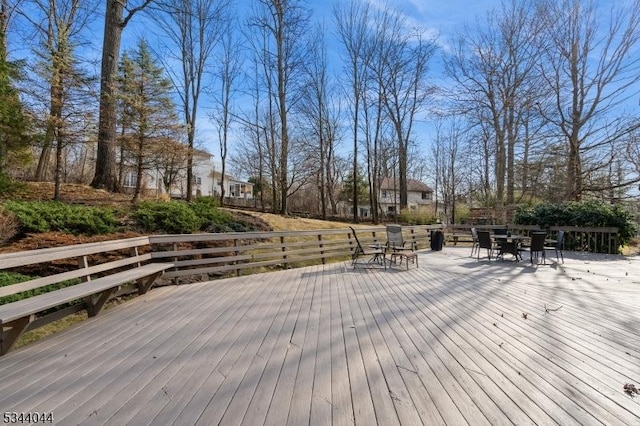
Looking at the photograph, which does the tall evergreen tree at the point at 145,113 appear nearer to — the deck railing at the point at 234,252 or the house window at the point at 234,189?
the deck railing at the point at 234,252

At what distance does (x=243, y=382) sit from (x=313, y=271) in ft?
16.8

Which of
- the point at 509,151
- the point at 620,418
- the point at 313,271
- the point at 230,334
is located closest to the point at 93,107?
the point at 313,271

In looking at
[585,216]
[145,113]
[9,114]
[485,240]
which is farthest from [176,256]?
[585,216]

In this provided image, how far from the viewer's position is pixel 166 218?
8.48 m

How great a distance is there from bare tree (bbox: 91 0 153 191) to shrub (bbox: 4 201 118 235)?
4034 mm

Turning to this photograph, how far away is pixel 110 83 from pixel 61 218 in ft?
20.2

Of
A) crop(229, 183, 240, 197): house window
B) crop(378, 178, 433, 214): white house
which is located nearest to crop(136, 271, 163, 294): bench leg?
crop(229, 183, 240, 197): house window

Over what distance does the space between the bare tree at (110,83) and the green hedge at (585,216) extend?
1603 cm

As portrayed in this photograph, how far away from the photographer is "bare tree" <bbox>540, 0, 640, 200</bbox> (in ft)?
46.2

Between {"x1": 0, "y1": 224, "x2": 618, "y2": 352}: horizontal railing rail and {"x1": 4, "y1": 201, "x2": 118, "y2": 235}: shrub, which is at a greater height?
{"x1": 4, "y1": 201, "x2": 118, "y2": 235}: shrub

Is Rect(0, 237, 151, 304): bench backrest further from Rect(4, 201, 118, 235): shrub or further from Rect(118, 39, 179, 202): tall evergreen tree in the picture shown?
Rect(118, 39, 179, 202): tall evergreen tree

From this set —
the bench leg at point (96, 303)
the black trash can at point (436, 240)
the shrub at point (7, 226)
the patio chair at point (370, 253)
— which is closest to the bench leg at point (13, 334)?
the bench leg at point (96, 303)

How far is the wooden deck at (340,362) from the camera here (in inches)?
80.2

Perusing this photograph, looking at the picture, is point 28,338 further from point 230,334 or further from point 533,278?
point 533,278
